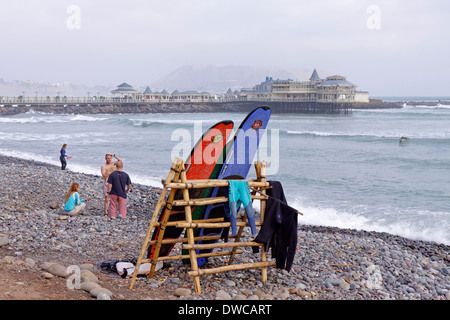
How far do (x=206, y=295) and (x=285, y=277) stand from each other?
120cm

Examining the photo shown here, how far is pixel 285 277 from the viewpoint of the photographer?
588 cm

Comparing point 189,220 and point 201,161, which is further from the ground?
point 201,161

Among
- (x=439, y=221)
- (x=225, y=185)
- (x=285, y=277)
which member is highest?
(x=225, y=185)

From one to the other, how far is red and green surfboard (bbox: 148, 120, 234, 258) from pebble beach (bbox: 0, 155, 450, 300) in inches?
22.4

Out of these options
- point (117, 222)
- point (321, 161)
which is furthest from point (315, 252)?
point (321, 161)

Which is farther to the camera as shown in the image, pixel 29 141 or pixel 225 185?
pixel 29 141

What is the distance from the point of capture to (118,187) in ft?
28.8

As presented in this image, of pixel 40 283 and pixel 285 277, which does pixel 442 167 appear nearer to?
pixel 285 277

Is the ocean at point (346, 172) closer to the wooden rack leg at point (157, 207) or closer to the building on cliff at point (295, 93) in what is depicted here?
the wooden rack leg at point (157, 207)

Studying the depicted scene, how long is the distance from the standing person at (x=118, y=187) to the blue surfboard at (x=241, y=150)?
3.14 meters

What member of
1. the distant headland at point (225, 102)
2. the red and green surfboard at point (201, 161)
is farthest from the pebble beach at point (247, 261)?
the distant headland at point (225, 102)

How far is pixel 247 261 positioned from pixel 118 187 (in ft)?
11.0

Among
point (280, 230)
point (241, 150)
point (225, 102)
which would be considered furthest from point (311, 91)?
point (280, 230)

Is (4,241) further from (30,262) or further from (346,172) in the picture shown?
(346,172)
